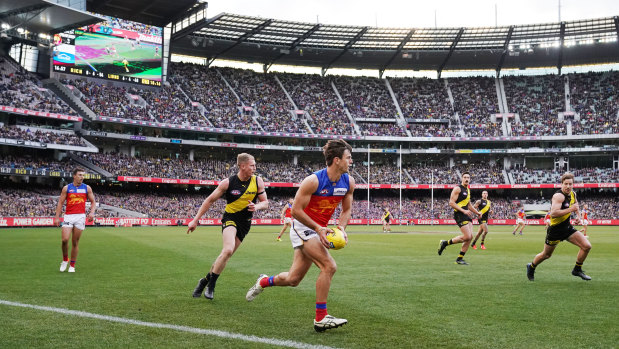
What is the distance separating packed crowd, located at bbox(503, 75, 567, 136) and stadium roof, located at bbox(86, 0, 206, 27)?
4892cm

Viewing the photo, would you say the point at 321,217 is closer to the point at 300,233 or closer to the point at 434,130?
the point at 300,233

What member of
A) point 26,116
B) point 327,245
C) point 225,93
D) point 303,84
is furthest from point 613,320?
point 303,84

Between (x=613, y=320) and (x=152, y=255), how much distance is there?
1473cm

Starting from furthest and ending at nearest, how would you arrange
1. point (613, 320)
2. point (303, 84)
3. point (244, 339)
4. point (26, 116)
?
point (303, 84)
point (26, 116)
point (613, 320)
point (244, 339)

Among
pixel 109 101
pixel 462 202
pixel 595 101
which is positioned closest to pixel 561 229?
pixel 462 202

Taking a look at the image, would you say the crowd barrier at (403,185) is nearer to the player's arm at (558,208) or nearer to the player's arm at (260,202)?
the player's arm at (260,202)

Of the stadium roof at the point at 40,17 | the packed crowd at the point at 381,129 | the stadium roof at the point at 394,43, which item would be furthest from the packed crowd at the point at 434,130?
the stadium roof at the point at 40,17

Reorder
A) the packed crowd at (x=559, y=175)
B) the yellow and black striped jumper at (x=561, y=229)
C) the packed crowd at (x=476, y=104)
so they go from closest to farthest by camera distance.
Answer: the yellow and black striped jumper at (x=561, y=229), the packed crowd at (x=559, y=175), the packed crowd at (x=476, y=104)

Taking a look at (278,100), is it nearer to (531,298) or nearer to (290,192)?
(290,192)

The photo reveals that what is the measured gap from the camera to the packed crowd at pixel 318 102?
77.7 m

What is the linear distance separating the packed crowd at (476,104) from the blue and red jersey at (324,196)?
7490 cm

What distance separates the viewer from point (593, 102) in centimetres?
7800

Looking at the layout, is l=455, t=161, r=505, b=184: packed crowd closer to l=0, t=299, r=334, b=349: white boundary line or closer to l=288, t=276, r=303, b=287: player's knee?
l=288, t=276, r=303, b=287: player's knee

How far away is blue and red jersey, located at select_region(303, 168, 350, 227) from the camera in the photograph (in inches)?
273
